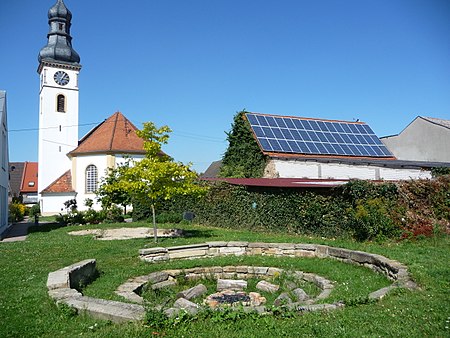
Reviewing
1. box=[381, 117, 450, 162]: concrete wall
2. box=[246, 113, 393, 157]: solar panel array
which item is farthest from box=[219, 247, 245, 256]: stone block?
box=[381, 117, 450, 162]: concrete wall

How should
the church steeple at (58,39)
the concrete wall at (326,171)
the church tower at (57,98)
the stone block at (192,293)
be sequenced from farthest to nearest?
the church steeple at (58,39), the church tower at (57,98), the concrete wall at (326,171), the stone block at (192,293)

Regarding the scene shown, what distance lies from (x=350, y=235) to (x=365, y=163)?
13561 mm

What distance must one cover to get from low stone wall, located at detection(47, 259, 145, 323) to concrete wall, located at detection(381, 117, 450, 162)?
32684 mm

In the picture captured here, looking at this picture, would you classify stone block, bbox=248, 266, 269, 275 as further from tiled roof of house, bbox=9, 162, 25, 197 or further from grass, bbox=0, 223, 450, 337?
tiled roof of house, bbox=9, 162, 25, 197

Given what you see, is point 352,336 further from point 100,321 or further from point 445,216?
point 445,216

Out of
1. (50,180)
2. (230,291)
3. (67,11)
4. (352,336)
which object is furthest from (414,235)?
(67,11)

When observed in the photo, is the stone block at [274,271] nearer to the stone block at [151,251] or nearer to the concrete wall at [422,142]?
the stone block at [151,251]

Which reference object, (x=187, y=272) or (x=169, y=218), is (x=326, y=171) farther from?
(x=187, y=272)

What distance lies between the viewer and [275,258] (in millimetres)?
10453

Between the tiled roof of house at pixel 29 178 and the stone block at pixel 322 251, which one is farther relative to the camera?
the tiled roof of house at pixel 29 178

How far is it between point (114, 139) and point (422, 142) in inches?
1117

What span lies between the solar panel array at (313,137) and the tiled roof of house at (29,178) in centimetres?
3699

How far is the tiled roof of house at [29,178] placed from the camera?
5241 centimetres

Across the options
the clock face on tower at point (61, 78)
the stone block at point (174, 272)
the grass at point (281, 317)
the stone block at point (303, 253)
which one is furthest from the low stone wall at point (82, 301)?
the clock face on tower at point (61, 78)
